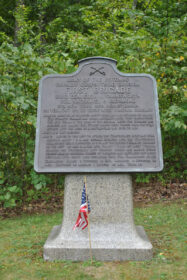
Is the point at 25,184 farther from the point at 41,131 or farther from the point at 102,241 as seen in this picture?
the point at 102,241

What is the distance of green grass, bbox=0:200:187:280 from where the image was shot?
11.1ft

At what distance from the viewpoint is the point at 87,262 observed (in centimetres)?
368

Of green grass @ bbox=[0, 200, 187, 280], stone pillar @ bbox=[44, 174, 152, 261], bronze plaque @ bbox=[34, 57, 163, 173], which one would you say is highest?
bronze plaque @ bbox=[34, 57, 163, 173]

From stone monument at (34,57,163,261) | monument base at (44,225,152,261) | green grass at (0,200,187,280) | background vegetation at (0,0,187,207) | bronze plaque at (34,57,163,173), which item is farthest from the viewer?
background vegetation at (0,0,187,207)

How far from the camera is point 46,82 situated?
14.6 ft

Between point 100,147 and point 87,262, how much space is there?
1504mm

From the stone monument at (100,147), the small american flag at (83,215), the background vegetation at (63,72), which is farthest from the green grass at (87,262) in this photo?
the background vegetation at (63,72)

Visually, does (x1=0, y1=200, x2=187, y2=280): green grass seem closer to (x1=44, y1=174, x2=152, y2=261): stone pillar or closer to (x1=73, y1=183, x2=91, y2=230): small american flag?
(x1=44, y1=174, x2=152, y2=261): stone pillar

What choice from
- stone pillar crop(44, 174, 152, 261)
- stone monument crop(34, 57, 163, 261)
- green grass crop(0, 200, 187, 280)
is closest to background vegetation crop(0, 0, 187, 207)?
green grass crop(0, 200, 187, 280)

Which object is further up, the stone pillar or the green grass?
the stone pillar

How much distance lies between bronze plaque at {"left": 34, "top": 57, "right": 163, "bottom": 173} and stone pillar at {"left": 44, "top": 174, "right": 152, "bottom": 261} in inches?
8.9

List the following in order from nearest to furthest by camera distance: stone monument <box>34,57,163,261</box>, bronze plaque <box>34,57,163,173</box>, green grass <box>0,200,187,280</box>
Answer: green grass <box>0,200,187,280</box>
stone monument <box>34,57,163,261</box>
bronze plaque <box>34,57,163,173</box>

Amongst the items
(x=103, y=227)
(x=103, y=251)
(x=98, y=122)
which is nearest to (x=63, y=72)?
(x=98, y=122)

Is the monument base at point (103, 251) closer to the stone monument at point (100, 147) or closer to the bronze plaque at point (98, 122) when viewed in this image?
the stone monument at point (100, 147)
